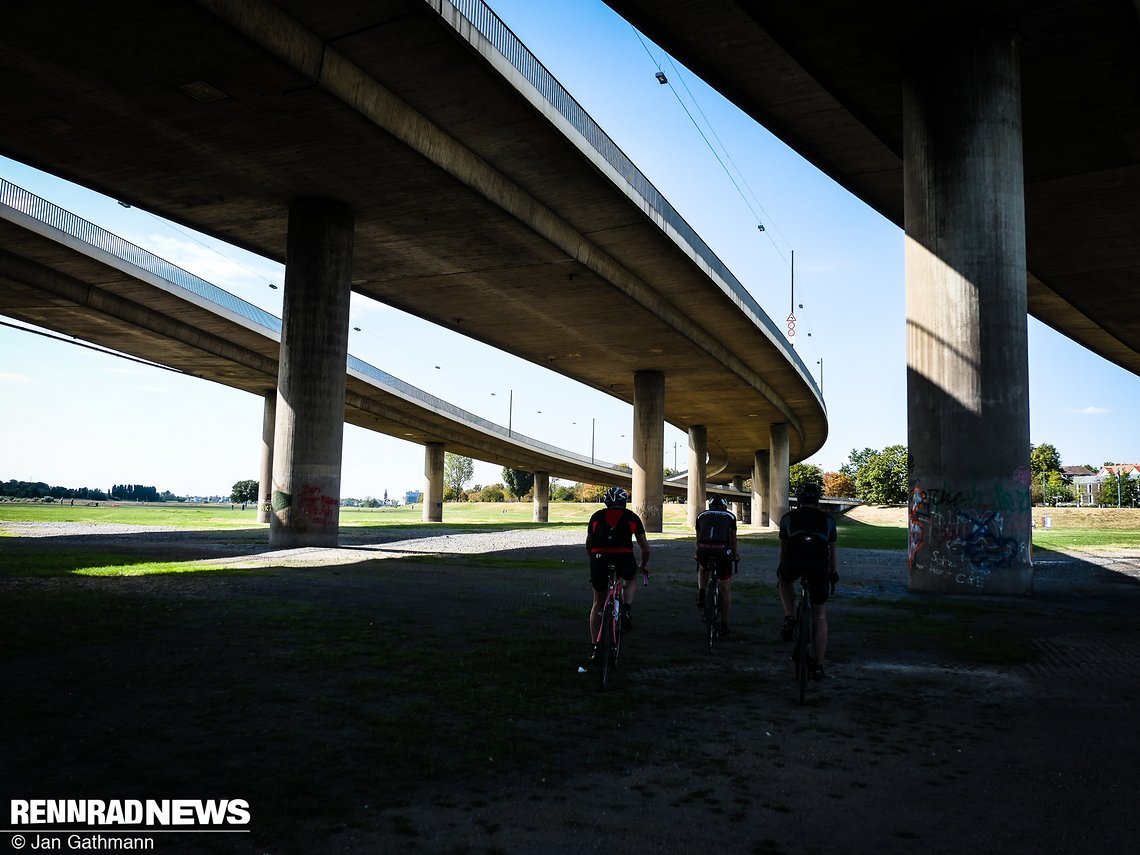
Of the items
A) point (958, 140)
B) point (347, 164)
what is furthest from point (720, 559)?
point (347, 164)

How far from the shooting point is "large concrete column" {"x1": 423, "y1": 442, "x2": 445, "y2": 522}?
73125 mm

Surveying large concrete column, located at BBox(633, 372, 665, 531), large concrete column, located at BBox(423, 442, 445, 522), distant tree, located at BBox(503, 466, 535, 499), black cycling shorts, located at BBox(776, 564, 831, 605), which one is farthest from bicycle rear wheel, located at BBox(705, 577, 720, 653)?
distant tree, located at BBox(503, 466, 535, 499)

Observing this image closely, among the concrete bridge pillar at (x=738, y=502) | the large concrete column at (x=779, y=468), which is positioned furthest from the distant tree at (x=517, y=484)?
the large concrete column at (x=779, y=468)

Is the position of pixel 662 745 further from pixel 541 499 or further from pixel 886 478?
pixel 886 478

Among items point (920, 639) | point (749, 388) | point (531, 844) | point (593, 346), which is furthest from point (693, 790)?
point (749, 388)

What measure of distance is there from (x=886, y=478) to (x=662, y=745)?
131m

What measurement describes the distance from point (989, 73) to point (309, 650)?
16.1 m

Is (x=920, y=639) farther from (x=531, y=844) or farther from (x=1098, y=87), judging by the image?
(x=1098, y=87)

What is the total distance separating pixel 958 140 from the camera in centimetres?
1627

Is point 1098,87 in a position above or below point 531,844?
above

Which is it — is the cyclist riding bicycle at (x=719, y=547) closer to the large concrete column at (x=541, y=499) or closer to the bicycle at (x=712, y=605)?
the bicycle at (x=712, y=605)

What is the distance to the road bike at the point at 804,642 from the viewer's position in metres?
6.79

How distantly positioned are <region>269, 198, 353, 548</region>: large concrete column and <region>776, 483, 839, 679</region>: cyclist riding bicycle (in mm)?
18923

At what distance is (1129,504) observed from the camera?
14562 cm
